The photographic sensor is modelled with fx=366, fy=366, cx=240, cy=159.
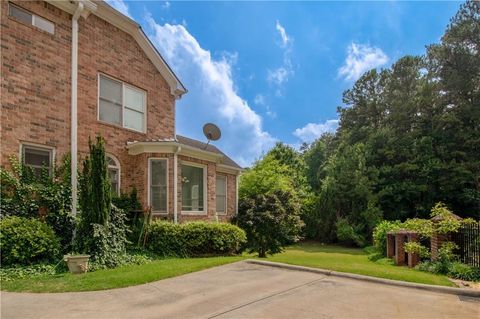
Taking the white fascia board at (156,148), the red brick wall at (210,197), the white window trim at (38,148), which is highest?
the white fascia board at (156,148)

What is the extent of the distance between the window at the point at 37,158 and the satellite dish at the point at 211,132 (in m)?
6.63

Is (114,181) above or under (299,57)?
under

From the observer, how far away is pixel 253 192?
76.7 ft

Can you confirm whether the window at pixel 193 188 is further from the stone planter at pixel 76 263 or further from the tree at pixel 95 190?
the stone planter at pixel 76 263

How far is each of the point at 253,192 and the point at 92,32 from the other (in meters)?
14.0

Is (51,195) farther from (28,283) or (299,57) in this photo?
(299,57)

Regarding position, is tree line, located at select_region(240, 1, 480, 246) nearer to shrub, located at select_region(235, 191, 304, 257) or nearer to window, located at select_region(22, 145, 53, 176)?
shrub, located at select_region(235, 191, 304, 257)

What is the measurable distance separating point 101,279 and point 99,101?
23.0ft

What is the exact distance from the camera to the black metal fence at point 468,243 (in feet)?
31.2

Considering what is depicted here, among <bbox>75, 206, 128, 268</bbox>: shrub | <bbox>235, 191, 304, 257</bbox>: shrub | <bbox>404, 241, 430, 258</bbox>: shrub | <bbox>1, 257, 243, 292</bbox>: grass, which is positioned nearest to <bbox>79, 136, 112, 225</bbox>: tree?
<bbox>75, 206, 128, 268</bbox>: shrub

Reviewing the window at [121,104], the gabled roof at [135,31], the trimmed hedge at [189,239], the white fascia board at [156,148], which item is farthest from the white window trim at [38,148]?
the gabled roof at [135,31]

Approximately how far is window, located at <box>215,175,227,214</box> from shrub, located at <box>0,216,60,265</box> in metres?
8.92

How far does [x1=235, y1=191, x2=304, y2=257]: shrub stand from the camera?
13.4 metres

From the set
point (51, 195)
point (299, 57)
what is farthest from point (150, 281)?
point (299, 57)
